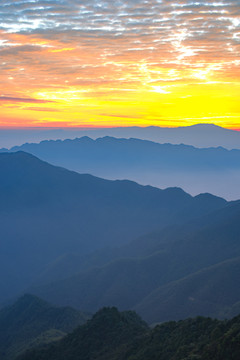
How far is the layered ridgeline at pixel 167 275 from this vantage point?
298 feet

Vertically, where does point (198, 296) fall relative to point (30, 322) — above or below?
above

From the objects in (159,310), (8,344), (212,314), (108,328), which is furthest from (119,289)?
(108,328)

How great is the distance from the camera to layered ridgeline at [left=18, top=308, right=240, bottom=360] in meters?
26.2

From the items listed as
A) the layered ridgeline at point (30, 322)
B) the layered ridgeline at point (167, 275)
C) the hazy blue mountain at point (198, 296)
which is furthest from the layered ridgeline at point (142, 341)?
the layered ridgeline at point (167, 275)

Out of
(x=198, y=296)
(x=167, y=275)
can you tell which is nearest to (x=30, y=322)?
(x=198, y=296)

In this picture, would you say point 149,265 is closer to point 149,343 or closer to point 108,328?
point 108,328

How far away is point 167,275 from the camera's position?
389ft

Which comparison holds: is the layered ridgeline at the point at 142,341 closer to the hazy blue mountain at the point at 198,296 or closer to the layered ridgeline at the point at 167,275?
the hazy blue mountain at the point at 198,296

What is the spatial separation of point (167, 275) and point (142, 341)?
8099 cm

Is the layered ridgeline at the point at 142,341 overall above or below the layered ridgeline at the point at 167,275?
above

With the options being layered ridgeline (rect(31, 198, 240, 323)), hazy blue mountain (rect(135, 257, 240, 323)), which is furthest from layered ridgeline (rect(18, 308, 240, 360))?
layered ridgeline (rect(31, 198, 240, 323))

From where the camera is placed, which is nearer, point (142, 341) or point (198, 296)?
point (142, 341)

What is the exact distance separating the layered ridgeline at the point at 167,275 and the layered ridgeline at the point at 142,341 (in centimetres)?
3659

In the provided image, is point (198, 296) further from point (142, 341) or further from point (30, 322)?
point (142, 341)
